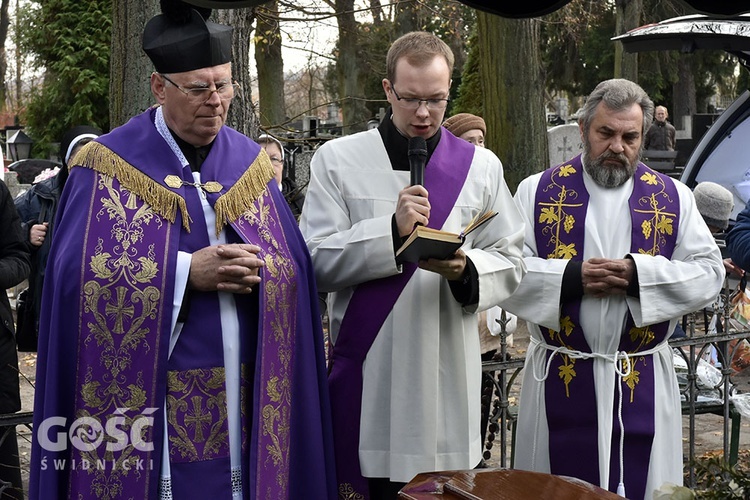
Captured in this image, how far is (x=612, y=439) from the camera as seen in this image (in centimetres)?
425

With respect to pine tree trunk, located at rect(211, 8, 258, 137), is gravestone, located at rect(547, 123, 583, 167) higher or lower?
higher

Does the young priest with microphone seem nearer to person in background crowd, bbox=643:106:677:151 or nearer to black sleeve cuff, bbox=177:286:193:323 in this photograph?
black sleeve cuff, bbox=177:286:193:323

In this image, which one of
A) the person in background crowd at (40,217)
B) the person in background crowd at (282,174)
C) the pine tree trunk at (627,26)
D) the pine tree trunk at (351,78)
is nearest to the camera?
the person in background crowd at (40,217)

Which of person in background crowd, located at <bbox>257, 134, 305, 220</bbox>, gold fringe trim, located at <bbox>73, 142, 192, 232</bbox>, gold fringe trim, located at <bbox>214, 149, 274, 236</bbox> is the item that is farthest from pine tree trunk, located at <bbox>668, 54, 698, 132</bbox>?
gold fringe trim, located at <bbox>73, 142, 192, 232</bbox>

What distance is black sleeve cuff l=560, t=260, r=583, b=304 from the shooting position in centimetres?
418

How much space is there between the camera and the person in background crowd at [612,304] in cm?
420

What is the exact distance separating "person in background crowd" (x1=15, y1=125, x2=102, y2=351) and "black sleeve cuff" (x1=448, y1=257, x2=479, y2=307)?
231cm

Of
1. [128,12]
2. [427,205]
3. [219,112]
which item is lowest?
[427,205]

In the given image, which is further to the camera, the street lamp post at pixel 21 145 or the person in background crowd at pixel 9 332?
the street lamp post at pixel 21 145

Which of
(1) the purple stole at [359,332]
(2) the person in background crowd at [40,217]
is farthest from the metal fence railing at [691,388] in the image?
(2) the person in background crowd at [40,217]

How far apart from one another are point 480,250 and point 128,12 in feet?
7.98

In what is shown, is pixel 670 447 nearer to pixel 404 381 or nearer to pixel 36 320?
pixel 404 381

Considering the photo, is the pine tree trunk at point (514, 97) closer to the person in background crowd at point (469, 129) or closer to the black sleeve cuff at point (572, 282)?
the person in background crowd at point (469, 129)

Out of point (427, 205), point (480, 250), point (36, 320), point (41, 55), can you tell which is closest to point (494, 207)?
point (480, 250)
